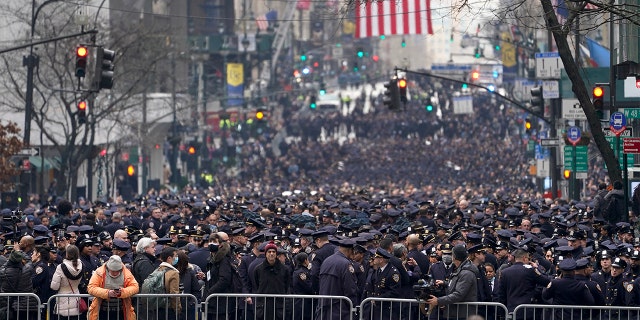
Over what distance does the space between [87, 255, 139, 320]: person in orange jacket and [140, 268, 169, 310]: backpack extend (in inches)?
10.4

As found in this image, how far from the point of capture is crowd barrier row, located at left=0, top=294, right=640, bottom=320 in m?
17.5

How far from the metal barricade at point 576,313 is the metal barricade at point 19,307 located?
17.8ft

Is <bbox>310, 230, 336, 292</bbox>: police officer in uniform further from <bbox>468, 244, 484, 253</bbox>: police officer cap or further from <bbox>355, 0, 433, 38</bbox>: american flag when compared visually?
<bbox>355, 0, 433, 38</bbox>: american flag

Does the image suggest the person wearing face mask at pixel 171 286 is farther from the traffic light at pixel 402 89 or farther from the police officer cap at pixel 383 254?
the traffic light at pixel 402 89

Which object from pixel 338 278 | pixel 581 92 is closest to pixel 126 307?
pixel 338 278

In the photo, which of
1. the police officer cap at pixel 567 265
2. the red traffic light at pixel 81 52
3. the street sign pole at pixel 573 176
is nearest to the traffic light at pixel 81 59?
the red traffic light at pixel 81 52

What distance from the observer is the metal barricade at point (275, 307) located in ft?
59.7

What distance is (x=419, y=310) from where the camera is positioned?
1788 cm

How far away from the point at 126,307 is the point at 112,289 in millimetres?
359

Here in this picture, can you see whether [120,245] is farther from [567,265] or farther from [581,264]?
[581,264]

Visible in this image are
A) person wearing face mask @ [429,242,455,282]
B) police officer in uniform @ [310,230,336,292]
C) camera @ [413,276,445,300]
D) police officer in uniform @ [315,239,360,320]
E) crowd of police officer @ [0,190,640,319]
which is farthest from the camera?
police officer in uniform @ [310,230,336,292]

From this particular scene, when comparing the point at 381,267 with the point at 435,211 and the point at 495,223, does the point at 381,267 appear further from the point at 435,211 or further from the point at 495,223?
the point at 435,211

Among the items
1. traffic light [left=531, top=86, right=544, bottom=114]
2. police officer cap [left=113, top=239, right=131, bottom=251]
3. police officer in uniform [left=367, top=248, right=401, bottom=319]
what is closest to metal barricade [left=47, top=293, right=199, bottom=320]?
police officer cap [left=113, top=239, right=131, bottom=251]

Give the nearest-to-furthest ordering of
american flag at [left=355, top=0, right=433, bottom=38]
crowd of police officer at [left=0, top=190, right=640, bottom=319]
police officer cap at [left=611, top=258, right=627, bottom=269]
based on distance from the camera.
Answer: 1. crowd of police officer at [left=0, top=190, right=640, bottom=319]
2. police officer cap at [left=611, top=258, right=627, bottom=269]
3. american flag at [left=355, top=0, right=433, bottom=38]
